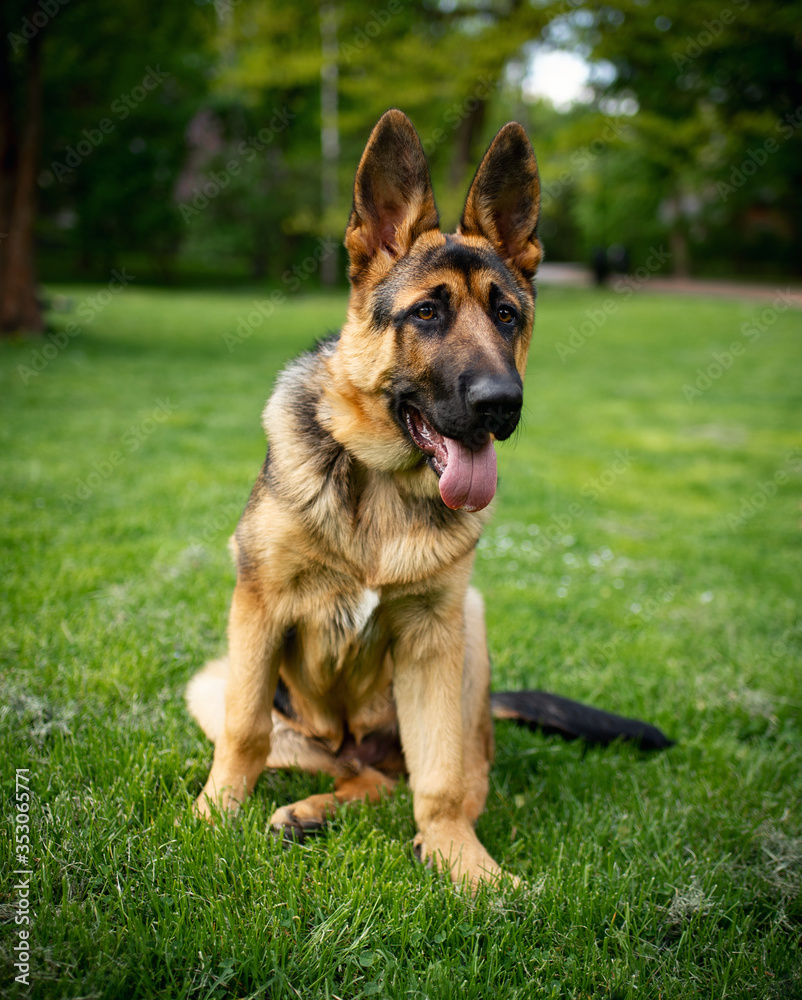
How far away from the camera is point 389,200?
9.29 feet

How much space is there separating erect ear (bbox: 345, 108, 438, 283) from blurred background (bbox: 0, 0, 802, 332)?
11.8 m

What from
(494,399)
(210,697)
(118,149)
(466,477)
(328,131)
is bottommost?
(210,697)

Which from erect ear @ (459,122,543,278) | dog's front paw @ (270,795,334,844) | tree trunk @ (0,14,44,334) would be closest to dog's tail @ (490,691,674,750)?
dog's front paw @ (270,795,334,844)

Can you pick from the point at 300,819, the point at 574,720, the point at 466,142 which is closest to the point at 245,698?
the point at 300,819

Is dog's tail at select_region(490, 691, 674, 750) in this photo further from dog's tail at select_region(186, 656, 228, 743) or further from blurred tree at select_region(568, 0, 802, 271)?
blurred tree at select_region(568, 0, 802, 271)

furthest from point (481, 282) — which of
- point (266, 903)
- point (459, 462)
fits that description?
point (266, 903)

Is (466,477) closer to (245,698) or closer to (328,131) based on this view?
(245,698)

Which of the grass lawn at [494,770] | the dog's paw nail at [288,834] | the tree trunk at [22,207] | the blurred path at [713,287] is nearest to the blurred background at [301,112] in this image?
the tree trunk at [22,207]

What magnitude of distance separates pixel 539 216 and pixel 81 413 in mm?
7206

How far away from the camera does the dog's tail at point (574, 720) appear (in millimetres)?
3223

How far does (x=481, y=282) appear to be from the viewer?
2.68 m

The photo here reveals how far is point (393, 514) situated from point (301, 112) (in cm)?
3789

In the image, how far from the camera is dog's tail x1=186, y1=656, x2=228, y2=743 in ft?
9.73

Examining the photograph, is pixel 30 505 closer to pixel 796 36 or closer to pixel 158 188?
pixel 796 36
